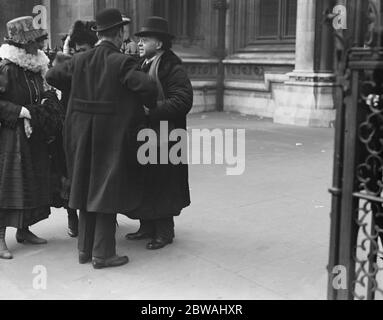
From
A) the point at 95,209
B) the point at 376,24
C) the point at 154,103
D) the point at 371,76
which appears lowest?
the point at 95,209

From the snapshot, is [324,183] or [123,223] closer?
[123,223]

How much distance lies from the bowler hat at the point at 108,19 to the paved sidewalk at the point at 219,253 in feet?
6.08

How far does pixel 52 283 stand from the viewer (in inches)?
167

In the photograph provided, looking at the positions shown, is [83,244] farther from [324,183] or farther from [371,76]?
[324,183]

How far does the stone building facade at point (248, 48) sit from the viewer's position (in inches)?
513

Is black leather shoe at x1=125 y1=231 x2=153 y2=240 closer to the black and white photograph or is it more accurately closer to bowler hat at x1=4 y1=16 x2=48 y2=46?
the black and white photograph

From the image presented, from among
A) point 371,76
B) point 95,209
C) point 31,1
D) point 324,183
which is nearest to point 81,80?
point 95,209

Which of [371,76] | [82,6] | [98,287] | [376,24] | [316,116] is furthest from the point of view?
[82,6]

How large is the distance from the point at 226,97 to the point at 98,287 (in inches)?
502

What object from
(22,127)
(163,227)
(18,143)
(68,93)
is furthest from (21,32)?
(163,227)

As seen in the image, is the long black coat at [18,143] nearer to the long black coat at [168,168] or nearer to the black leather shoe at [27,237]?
the black leather shoe at [27,237]

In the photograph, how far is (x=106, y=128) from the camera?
447 centimetres

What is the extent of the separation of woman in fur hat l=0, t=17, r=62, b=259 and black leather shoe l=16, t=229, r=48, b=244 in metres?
0.25

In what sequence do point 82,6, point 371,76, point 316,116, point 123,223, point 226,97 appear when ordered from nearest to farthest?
point 371,76
point 123,223
point 316,116
point 82,6
point 226,97
